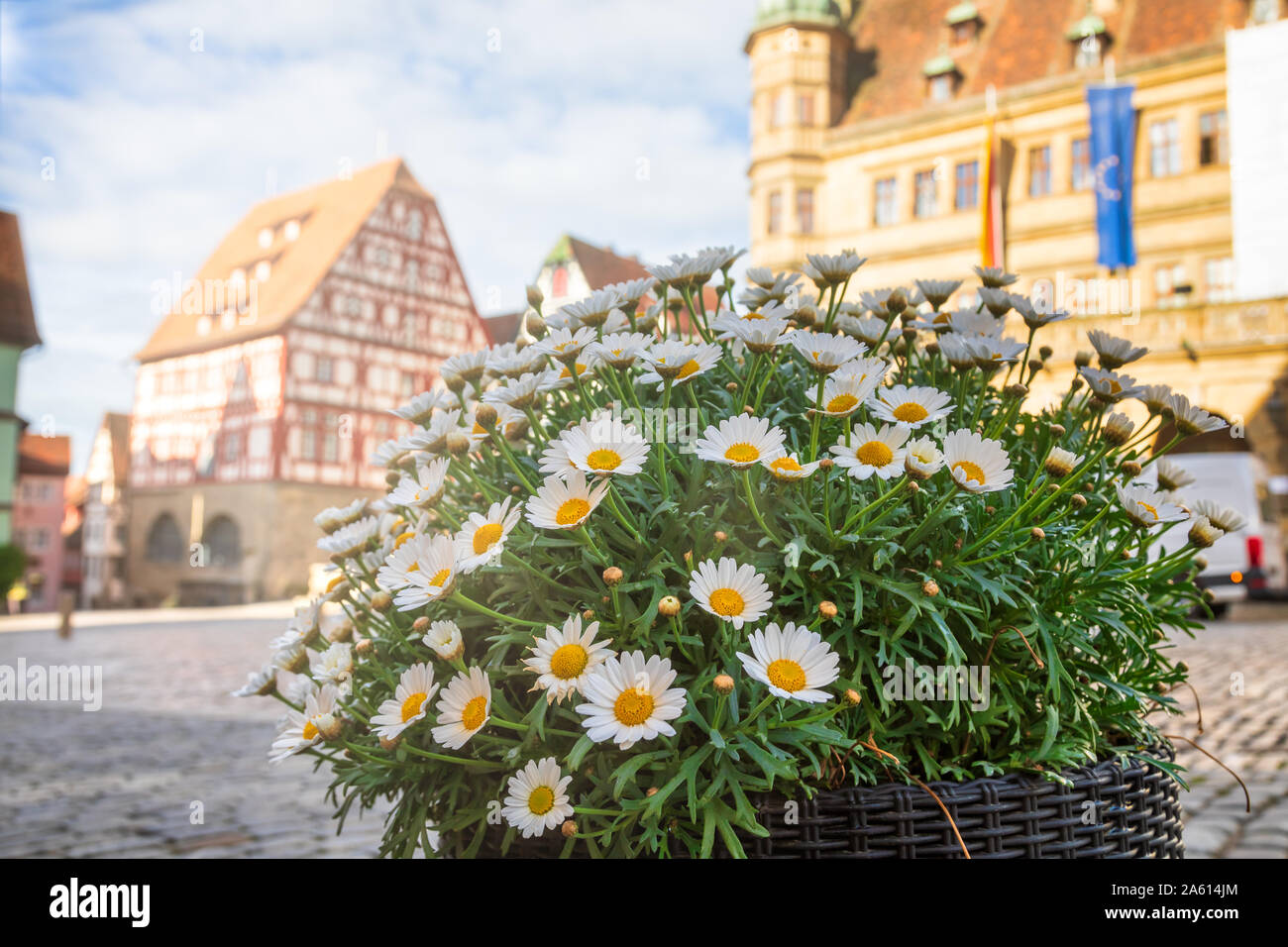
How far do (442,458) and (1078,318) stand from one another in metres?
18.8

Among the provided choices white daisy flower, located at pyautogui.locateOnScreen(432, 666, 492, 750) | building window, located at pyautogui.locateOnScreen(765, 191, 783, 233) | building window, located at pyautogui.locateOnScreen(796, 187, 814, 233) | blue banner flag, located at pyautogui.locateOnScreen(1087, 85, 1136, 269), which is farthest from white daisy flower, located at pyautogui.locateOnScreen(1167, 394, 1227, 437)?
building window, located at pyautogui.locateOnScreen(796, 187, 814, 233)

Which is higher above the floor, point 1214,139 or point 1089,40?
point 1089,40

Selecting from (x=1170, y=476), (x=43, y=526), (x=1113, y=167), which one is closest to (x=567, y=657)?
(x=1170, y=476)

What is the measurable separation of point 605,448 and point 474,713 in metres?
0.30

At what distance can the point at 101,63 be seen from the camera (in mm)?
9383

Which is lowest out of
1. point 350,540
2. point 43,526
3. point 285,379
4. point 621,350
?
point 43,526

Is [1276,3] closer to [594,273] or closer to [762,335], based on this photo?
[594,273]

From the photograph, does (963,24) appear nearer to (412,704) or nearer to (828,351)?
(828,351)

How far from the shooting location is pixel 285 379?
24.6m

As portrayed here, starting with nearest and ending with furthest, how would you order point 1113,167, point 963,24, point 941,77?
point 1113,167 < point 941,77 < point 963,24

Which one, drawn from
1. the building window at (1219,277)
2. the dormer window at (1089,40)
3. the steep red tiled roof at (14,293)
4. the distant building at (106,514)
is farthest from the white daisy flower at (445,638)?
the distant building at (106,514)

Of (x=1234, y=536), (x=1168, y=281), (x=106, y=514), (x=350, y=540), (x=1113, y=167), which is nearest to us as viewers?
(x=350, y=540)
